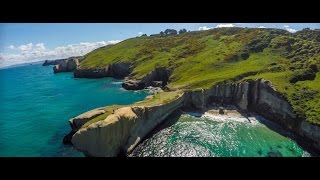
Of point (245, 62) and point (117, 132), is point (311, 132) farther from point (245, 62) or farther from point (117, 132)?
point (245, 62)

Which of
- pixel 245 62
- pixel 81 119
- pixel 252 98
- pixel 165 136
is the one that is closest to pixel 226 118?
pixel 252 98

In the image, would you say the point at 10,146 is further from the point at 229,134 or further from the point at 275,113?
the point at 275,113

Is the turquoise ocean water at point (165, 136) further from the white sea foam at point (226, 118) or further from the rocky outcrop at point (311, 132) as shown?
the rocky outcrop at point (311, 132)

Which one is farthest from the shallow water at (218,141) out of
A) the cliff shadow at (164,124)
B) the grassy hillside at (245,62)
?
the grassy hillside at (245,62)

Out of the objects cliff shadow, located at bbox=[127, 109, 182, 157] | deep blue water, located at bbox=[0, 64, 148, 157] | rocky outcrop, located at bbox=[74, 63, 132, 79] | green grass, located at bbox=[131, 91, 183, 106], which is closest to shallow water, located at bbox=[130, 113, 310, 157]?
cliff shadow, located at bbox=[127, 109, 182, 157]
